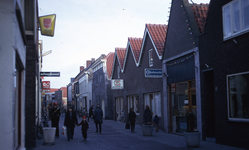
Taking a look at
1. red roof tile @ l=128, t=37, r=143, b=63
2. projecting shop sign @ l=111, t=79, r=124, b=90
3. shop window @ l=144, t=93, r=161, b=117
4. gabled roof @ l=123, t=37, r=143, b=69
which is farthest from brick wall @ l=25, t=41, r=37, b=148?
projecting shop sign @ l=111, t=79, r=124, b=90

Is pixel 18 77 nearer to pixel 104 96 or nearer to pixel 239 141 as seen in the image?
pixel 239 141

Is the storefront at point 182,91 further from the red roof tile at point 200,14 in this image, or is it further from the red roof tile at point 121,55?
the red roof tile at point 121,55

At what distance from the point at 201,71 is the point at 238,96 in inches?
111

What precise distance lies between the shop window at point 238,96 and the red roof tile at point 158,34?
833 cm

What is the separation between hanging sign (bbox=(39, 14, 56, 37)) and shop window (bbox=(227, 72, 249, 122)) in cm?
738

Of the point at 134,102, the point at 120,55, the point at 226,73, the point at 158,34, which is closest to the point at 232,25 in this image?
the point at 226,73

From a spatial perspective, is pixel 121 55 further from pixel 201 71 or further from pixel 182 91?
pixel 201 71

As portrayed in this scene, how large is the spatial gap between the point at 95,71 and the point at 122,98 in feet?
45.6

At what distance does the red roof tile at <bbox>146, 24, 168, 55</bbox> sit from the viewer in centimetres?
2036

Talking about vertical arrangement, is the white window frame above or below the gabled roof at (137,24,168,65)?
below

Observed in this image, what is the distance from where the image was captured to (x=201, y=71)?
13.8m

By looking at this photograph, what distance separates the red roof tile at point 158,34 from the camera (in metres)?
20.4

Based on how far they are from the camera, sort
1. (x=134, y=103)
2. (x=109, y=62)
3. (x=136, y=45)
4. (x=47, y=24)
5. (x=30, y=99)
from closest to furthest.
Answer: (x=47, y=24) → (x=30, y=99) → (x=134, y=103) → (x=136, y=45) → (x=109, y=62)

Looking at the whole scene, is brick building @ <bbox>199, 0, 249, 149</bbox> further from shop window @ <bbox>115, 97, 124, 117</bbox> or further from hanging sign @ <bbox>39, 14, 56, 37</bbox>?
shop window @ <bbox>115, 97, 124, 117</bbox>
